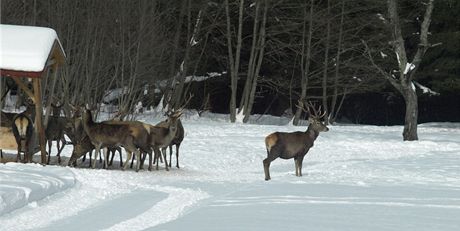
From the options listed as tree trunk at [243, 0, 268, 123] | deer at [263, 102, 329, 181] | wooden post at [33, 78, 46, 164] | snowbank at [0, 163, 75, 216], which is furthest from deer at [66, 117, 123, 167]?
tree trunk at [243, 0, 268, 123]

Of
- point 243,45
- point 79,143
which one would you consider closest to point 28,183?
point 79,143

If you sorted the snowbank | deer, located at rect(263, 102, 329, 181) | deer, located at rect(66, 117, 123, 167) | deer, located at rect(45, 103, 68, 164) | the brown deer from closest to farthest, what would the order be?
the snowbank, deer, located at rect(263, 102, 329, 181), the brown deer, deer, located at rect(66, 117, 123, 167), deer, located at rect(45, 103, 68, 164)

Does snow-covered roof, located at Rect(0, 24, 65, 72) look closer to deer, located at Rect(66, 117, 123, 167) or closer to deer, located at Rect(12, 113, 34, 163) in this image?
deer, located at Rect(12, 113, 34, 163)

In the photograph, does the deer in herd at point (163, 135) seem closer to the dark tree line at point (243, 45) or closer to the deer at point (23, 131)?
the deer at point (23, 131)

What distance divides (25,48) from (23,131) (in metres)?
1.83

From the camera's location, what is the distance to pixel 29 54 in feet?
50.4

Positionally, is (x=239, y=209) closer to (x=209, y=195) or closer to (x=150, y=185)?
(x=209, y=195)

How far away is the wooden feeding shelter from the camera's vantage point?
1516 cm

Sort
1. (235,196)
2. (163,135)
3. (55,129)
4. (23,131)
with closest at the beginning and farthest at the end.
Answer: (235,196)
(23,131)
(163,135)
(55,129)

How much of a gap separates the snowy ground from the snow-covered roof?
2.04 meters

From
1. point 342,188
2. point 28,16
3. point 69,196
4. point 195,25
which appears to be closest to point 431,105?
point 195,25

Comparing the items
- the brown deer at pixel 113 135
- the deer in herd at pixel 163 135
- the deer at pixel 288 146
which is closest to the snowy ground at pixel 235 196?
the deer at pixel 288 146

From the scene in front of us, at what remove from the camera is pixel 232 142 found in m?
23.6

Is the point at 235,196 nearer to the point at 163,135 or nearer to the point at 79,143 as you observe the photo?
the point at 163,135
